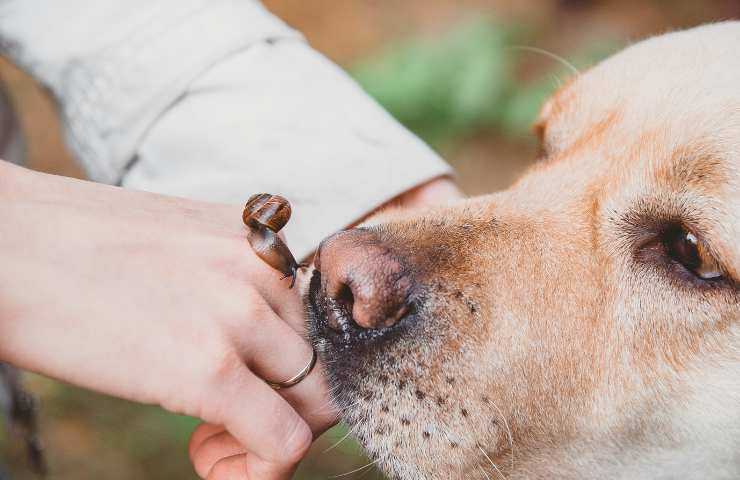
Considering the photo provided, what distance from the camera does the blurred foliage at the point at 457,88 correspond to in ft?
21.4

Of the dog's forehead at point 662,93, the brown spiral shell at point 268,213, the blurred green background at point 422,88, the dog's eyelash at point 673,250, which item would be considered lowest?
the blurred green background at point 422,88

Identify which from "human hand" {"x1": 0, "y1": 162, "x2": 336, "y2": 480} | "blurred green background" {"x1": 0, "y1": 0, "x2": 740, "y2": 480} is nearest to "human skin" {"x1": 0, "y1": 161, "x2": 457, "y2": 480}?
"human hand" {"x1": 0, "y1": 162, "x2": 336, "y2": 480}

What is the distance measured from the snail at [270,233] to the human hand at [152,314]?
38 millimetres

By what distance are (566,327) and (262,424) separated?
0.99 m

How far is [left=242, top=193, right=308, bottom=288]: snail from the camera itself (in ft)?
5.97

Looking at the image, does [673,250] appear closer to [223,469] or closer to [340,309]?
[340,309]

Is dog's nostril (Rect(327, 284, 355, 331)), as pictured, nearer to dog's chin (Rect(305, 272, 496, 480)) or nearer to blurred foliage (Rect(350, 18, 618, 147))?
dog's chin (Rect(305, 272, 496, 480))

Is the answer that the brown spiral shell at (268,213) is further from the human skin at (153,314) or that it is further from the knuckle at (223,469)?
the knuckle at (223,469)

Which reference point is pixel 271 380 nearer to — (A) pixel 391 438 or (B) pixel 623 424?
(A) pixel 391 438

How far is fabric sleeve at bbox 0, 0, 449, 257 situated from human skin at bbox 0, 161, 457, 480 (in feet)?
2.13

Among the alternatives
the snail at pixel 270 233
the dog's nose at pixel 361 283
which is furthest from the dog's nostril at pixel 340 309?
the snail at pixel 270 233

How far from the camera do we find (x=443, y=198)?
2.72 meters

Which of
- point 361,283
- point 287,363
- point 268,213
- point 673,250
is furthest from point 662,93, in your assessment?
point 287,363

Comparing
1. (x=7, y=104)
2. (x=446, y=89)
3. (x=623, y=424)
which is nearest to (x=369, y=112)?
(x=623, y=424)
